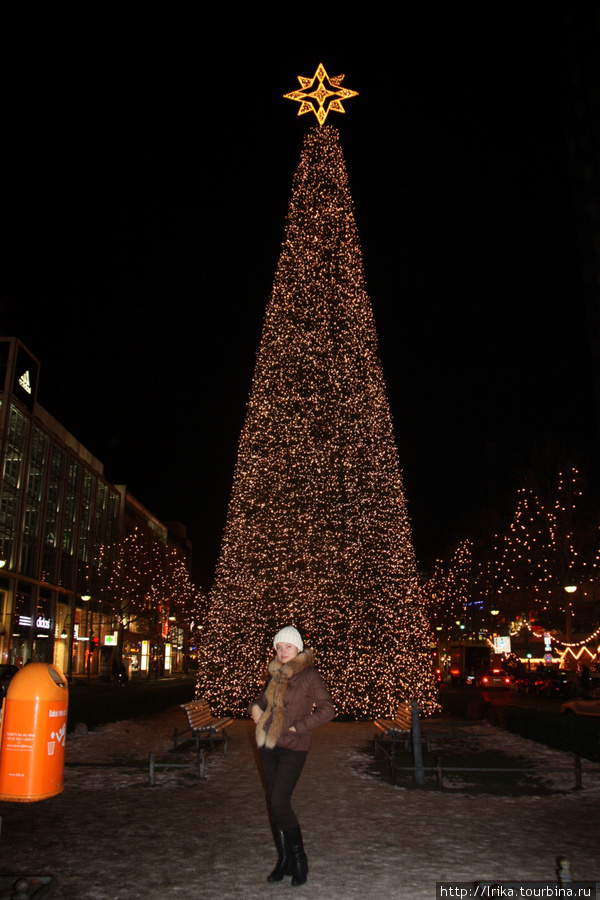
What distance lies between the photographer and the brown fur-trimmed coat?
567cm

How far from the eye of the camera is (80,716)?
15.4 m

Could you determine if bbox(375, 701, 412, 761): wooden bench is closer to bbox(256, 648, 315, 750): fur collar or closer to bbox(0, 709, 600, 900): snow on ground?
bbox(0, 709, 600, 900): snow on ground

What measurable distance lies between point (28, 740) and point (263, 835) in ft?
8.07

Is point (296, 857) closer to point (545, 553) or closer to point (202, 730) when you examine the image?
point (202, 730)

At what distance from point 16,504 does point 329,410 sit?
31807 millimetres

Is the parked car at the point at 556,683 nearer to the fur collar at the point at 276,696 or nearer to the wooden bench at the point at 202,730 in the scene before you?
the wooden bench at the point at 202,730

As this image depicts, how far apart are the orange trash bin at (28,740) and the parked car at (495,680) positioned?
48047 mm

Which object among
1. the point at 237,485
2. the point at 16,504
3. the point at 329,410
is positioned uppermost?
the point at 16,504

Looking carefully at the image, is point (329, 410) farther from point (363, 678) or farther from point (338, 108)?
point (338, 108)

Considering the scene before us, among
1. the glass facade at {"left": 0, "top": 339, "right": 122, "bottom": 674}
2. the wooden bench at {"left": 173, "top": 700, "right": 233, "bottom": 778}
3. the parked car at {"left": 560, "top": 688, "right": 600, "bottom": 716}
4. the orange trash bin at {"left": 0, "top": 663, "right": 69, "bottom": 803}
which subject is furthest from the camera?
the glass facade at {"left": 0, "top": 339, "right": 122, "bottom": 674}

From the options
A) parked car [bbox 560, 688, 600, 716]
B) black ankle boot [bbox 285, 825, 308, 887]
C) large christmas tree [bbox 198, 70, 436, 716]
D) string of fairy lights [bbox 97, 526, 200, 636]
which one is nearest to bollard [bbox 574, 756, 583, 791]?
black ankle boot [bbox 285, 825, 308, 887]

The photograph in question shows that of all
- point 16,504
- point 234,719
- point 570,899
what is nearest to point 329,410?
point 234,719

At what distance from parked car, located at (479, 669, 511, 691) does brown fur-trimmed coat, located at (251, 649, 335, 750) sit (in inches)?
1876

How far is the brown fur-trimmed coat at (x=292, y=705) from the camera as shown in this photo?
223 inches
